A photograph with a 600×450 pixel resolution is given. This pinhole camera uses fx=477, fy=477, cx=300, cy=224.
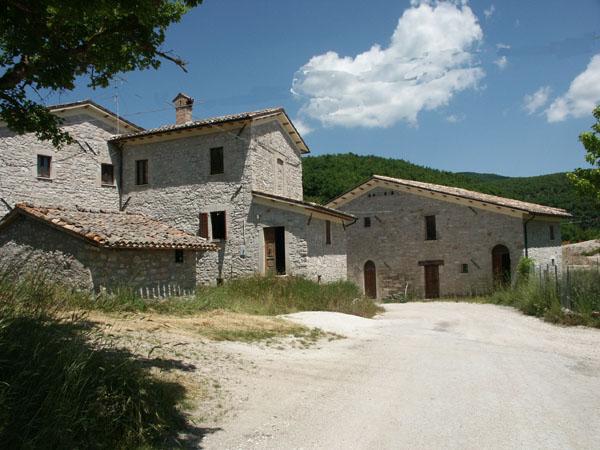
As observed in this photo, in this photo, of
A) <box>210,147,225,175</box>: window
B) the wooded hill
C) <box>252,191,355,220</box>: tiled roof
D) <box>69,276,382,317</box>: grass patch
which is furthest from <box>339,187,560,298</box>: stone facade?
A: the wooded hill

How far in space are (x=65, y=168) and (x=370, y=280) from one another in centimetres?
1632

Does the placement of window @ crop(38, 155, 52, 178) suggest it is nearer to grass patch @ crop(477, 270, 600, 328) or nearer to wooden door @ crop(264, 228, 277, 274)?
wooden door @ crop(264, 228, 277, 274)

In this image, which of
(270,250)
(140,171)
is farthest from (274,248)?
(140,171)

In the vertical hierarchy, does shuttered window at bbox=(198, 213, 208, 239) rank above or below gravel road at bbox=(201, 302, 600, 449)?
above

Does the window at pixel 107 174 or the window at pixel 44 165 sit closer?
the window at pixel 44 165

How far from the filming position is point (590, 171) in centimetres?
1400

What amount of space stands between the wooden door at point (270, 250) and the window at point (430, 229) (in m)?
9.99

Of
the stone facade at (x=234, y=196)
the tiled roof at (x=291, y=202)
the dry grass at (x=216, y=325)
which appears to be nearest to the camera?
the dry grass at (x=216, y=325)

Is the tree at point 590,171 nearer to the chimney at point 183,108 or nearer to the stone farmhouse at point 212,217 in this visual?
the stone farmhouse at point 212,217

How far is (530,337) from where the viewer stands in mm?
11375

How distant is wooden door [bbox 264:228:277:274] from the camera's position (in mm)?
18453

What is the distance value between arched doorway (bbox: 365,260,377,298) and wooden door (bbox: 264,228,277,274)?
9.55 metres

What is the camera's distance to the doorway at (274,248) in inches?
727

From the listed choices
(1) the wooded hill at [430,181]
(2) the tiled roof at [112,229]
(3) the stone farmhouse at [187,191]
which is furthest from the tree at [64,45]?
(1) the wooded hill at [430,181]
